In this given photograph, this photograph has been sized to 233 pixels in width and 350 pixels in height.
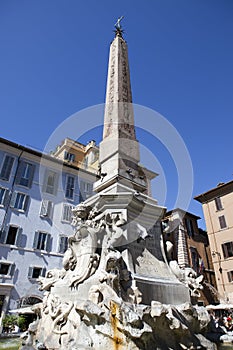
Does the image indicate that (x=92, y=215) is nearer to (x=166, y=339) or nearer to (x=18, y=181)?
(x=166, y=339)

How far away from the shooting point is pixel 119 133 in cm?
662

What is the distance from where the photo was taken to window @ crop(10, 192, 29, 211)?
1683 cm

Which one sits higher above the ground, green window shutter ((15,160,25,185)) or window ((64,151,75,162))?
window ((64,151,75,162))

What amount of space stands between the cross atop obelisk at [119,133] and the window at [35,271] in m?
11.9

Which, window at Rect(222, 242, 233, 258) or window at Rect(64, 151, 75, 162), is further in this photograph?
window at Rect(64, 151, 75, 162)

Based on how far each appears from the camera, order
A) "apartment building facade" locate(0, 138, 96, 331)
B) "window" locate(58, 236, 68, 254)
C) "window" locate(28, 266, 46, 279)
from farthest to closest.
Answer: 1. "window" locate(58, 236, 68, 254)
2. "window" locate(28, 266, 46, 279)
3. "apartment building facade" locate(0, 138, 96, 331)

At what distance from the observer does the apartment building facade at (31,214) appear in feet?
49.0

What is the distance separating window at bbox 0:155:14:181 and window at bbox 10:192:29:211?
1.30 meters

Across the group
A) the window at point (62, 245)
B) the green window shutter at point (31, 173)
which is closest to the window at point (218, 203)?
the window at point (62, 245)

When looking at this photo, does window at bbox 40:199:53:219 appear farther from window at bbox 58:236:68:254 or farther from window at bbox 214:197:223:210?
window at bbox 214:197:223:210

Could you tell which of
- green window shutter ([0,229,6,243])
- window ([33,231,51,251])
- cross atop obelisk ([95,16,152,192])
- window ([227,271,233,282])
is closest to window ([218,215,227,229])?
window ([227,271,233,282])

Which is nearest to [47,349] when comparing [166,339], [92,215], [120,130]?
[166,339]

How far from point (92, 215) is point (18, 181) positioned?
14.2m

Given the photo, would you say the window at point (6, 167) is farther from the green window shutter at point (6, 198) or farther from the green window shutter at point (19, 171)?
the green window shutter at point (6, 198)
